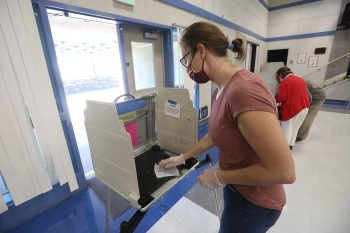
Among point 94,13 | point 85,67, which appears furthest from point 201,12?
point 85,67

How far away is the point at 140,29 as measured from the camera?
2578mm

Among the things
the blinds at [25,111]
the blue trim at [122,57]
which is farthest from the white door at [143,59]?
the blinds at [25,111]

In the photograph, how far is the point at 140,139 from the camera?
1.47 m

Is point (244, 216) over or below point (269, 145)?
below

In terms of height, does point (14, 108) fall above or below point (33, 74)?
below

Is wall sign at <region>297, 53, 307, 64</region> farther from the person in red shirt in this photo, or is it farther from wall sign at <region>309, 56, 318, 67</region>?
the person in red shirt

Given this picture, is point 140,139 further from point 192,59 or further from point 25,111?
point 25,111

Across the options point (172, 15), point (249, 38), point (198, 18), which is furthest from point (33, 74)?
point (249, 38)

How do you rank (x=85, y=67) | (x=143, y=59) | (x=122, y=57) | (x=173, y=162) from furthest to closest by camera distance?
(x=85, y=67)
(x=143, y=59)
(x=122, y=57)
(x=173, y=162)

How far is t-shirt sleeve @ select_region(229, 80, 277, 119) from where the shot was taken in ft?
1.76

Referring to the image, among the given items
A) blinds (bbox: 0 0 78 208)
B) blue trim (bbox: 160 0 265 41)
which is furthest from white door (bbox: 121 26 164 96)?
blinds (bbox: 0 0 78 208)

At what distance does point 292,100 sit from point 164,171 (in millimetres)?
2229

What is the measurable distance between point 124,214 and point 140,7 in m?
2.49

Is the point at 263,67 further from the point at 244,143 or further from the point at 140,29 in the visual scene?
the point at 244,143
